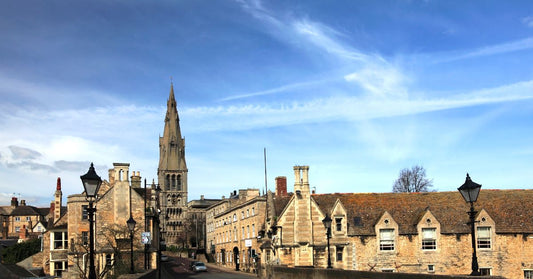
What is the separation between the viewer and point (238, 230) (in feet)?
240

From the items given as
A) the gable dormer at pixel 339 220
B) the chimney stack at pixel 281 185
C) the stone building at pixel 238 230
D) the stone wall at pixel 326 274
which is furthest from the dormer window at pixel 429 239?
the stone building at pixel 238 230

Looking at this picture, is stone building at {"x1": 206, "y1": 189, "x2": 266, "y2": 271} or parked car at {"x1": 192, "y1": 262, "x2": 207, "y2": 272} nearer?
parked car at {"x1": 192, "y1": 262, "x2": 207, "y2": 272}

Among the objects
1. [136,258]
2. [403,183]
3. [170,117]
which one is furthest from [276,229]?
[170,117]

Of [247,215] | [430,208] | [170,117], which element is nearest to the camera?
[430,208]

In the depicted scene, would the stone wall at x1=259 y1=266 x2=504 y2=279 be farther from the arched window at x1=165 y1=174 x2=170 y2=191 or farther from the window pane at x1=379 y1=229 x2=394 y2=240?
the arched window at x1=165 y1=174 x2=170 y2=191

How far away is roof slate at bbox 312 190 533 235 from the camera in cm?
4397

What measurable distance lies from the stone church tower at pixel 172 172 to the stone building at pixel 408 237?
436 feet

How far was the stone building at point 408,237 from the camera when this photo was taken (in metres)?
42.8

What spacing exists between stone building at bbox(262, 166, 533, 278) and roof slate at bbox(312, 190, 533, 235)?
0.08 meters

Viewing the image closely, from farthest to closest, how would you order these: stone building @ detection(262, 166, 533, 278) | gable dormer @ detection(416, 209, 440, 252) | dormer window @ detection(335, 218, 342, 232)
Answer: dormer window @ detection(335, 218, 342, 232) < gable dormer @ detection(416, 209, 440, 252) < stone building @ detection(262, 166, 533, 278)

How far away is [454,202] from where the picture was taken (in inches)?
1827

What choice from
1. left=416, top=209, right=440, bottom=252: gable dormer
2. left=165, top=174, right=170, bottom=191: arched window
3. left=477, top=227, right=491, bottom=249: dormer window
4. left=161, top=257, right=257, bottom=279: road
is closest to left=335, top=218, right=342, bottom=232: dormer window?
left=416, top=209, right=440, bottom=252: gable dormer

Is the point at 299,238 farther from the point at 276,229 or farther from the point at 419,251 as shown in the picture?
the point at 419,251

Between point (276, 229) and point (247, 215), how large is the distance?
2420 cm
